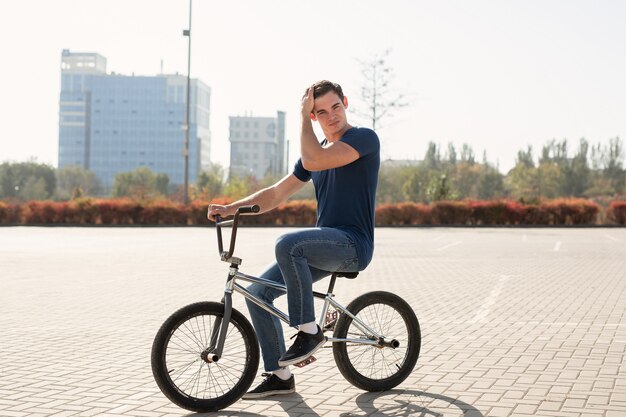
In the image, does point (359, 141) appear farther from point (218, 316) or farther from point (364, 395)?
point (364, 395)

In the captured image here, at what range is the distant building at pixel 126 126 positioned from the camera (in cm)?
18600

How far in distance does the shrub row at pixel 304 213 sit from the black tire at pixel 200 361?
114 feet

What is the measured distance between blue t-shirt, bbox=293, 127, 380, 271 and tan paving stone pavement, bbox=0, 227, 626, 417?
972mm

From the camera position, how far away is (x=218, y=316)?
4.81 meters

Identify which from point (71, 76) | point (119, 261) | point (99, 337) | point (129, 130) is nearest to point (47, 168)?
point (129, 130)

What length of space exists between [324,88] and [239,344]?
1480 millimetres

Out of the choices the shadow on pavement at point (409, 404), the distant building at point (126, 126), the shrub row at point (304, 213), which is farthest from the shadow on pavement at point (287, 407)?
the distant building at point (126, 126)

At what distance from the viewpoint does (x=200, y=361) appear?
4773 millimetres

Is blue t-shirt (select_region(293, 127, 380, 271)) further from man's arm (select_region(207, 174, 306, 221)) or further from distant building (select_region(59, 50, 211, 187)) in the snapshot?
distant building (select_region(59, 50, 211, 187))

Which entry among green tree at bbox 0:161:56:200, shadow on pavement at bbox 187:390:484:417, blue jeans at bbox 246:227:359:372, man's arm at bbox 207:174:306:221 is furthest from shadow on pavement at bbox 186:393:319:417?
green tree at bbox 0:161:56:200

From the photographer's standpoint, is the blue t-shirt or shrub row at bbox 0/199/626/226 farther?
shrub row at bbox 0/199/626/226

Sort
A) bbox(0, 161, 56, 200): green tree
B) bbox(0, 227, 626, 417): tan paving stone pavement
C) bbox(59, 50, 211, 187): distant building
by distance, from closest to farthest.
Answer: bbox(0, 227, 626, 417): tan paving stone pavement
bbox(0, 161, 56, 200): green tree
bbox(59, 50, 211, 187): distant building

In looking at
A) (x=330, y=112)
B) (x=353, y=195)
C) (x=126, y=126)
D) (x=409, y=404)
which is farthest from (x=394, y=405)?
(x=126, y=126)

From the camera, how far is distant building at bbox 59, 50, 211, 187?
610 ft
